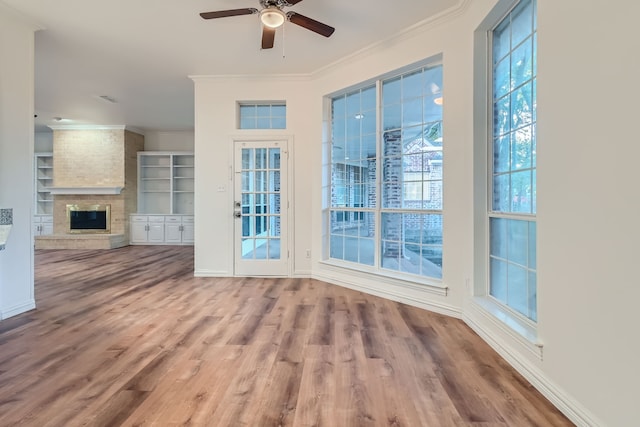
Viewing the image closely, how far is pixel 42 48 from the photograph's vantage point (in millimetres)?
3922

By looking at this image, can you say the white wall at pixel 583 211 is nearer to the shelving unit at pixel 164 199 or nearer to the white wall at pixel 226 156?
the white wall at pixel 226 156

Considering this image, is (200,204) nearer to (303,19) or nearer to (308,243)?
(308,243)

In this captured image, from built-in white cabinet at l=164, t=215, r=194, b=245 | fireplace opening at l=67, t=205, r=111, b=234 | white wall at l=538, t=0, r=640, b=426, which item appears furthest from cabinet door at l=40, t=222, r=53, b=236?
white wall at l=538, t=0, r=640, b=426

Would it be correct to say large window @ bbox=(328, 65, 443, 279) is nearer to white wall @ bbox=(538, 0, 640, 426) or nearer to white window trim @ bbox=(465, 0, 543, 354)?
white window trim @ bbox=(465, 0, 543, 354)

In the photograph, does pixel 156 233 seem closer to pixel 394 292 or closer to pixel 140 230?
pixel 140 230

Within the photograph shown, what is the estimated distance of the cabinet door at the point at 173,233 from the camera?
8.41m

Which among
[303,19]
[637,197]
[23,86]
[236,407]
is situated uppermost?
[303,19]

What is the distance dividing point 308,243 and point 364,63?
252 centimetres

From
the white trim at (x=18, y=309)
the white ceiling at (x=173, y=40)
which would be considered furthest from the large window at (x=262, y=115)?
the white trim at (x=18, y=309)

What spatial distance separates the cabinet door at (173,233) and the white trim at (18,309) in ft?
16.7

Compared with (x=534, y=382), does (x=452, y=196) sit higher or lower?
higher

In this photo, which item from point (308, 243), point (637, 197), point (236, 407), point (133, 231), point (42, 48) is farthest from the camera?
point (133, 231)

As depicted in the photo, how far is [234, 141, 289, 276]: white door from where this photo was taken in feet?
15.8

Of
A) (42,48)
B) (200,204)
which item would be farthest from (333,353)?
(42,48)
